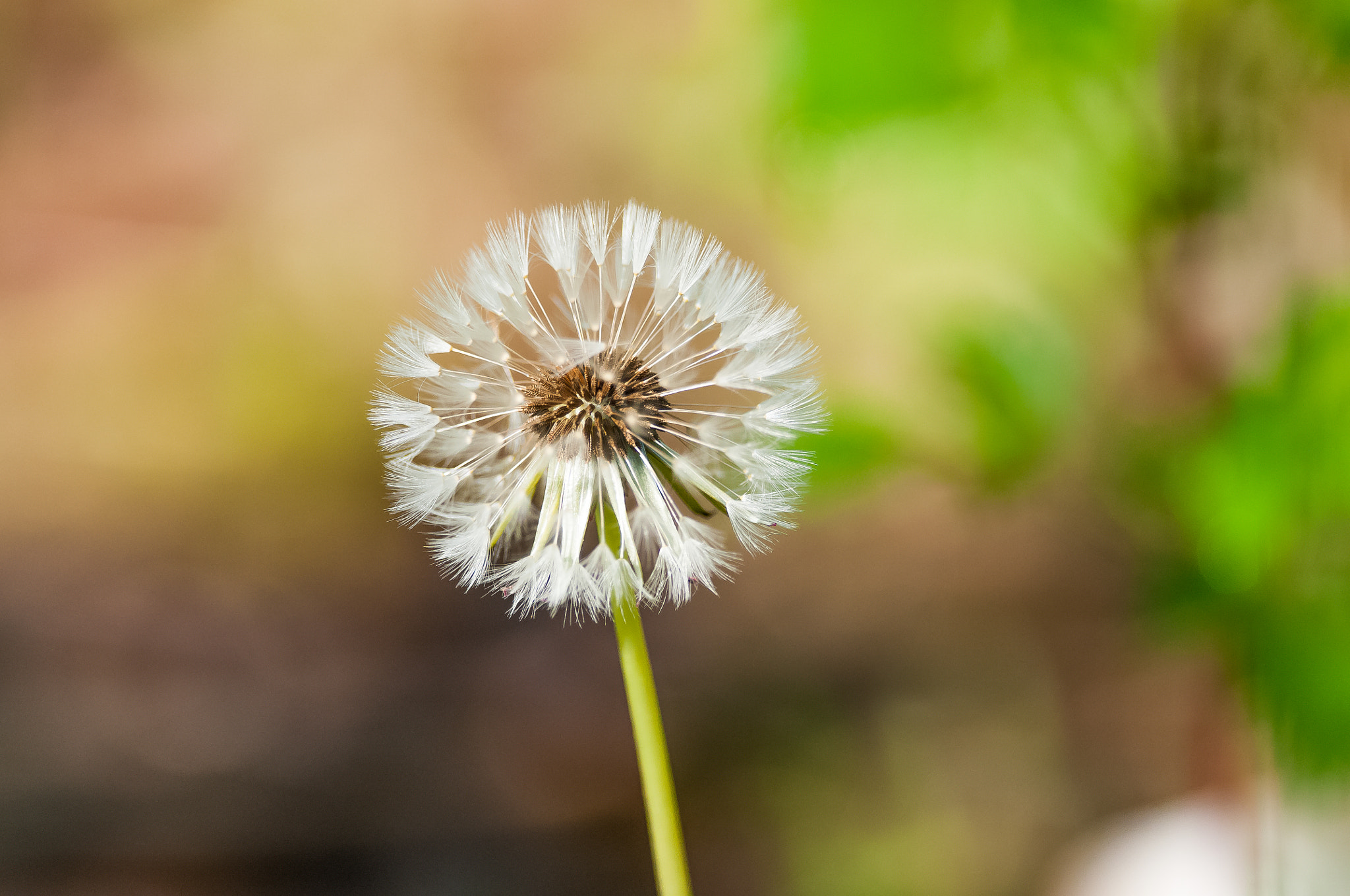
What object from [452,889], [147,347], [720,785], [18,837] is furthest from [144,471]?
[720,785]

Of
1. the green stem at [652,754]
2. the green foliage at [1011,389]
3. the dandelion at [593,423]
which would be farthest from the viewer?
the green foliage at [1011,389]

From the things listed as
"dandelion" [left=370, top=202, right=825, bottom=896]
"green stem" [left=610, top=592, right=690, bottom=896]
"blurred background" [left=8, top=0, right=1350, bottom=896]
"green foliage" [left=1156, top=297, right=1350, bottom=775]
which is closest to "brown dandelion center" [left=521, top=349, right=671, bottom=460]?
"dandelion" [left=370, top=202, right=825, bottom=896]

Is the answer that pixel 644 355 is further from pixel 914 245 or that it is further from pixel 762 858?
pixel 914 245

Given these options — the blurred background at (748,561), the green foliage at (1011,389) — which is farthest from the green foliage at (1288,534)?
the green foliage at (1011,389)

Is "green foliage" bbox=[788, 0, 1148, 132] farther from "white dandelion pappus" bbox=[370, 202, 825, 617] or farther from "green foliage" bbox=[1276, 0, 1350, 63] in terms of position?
"white dandelion pappus" bbox=[370, 202, 825, 617]

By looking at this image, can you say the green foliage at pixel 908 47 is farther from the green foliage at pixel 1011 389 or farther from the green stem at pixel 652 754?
the green stem at pixel 652 754

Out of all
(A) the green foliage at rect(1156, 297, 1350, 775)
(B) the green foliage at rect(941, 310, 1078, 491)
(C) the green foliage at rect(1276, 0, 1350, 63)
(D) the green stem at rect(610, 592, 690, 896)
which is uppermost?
(C) the green foliage at rect(1276, 0, 1350, 63)
